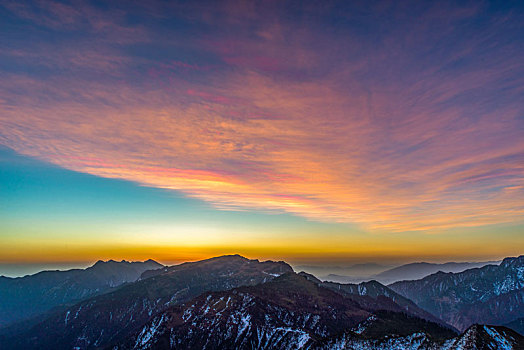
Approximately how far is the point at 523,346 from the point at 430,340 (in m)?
35.7

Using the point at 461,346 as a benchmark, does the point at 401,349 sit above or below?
below

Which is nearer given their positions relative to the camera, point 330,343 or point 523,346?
point 523,346

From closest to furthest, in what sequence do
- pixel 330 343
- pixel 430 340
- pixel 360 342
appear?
pixel 430 340 < pixel 360 342 < pixel 330 343

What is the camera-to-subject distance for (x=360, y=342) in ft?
538

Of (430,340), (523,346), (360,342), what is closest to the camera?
(523,346)

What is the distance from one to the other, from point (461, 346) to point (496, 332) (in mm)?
21400

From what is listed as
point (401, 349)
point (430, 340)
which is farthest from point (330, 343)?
point (430, 340)

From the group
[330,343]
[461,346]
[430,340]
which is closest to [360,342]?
[330,343]

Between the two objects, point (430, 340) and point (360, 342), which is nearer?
point (430, 340)

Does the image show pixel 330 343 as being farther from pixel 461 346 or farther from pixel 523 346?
pixel 523 346

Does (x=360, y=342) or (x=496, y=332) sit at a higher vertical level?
(x=496, y=332)

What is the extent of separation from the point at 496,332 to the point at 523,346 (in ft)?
30.9

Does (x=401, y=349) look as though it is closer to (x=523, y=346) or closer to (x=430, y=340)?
(x=430, y=340)

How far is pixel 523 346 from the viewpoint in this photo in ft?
405
